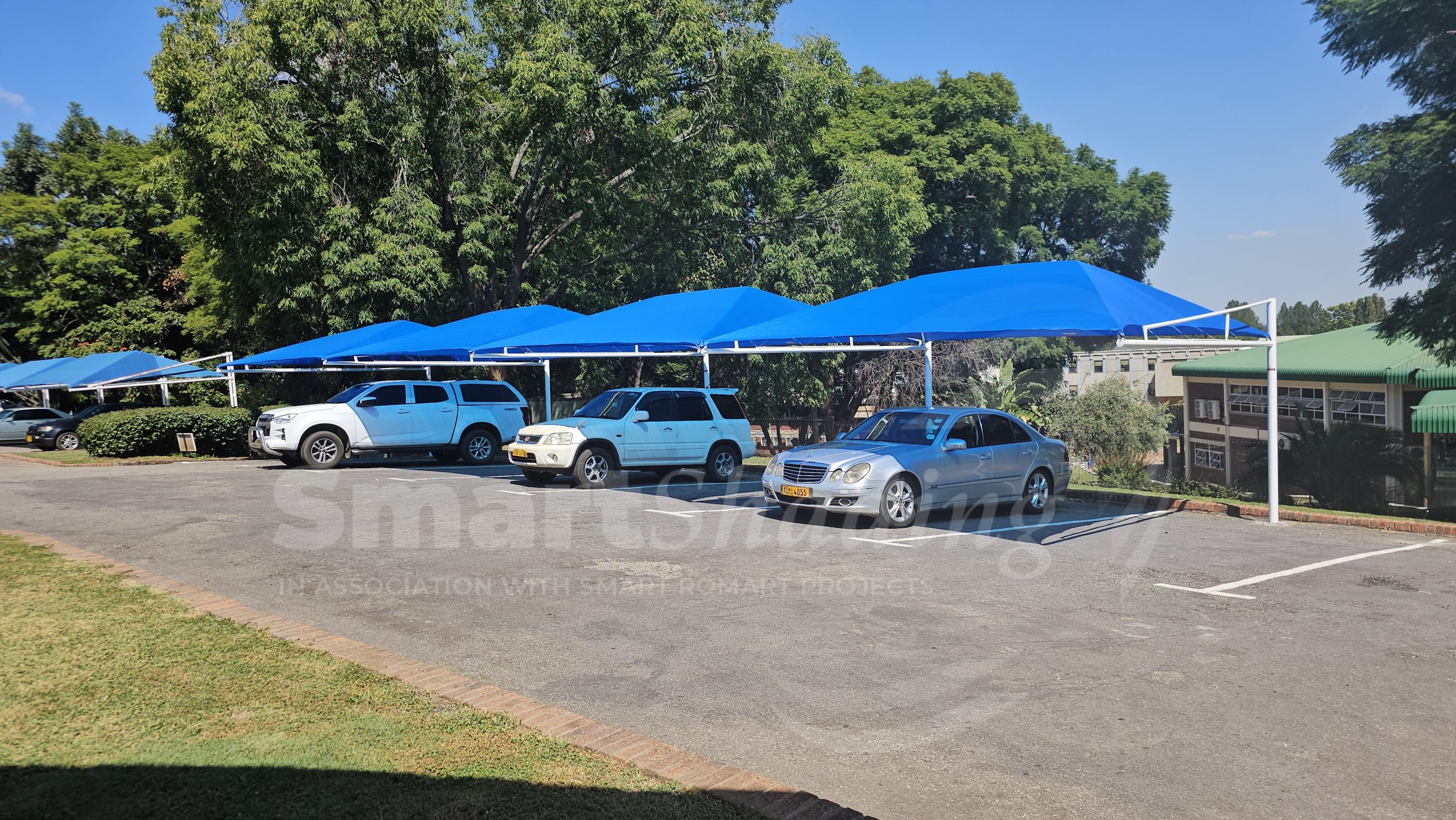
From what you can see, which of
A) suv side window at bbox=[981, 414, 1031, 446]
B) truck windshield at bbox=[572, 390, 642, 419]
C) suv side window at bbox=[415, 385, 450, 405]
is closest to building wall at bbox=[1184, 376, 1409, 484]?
suv side window at bbox=[981, 414, 1031, 446]

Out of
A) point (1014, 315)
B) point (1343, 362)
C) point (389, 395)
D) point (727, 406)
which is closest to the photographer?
point (1014, 315)

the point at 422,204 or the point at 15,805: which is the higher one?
the point at 422,204

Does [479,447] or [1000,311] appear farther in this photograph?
[479,447]

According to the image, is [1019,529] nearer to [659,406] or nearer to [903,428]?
[903,428]

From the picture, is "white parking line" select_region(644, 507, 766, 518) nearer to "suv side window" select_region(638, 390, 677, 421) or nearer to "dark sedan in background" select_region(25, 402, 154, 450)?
"suv side window" select_region(638, 390, 677, 421)

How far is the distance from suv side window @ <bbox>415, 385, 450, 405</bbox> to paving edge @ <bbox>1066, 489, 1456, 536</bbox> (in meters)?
13.5

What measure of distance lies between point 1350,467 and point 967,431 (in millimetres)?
8547

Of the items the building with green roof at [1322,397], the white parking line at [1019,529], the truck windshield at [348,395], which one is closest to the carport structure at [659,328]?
the truck windshield at [348,395]

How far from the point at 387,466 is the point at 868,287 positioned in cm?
1667

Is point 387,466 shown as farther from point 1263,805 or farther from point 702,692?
point 1263,805

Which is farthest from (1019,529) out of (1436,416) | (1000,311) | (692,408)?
(1436,416)

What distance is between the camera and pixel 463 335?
21969 mm

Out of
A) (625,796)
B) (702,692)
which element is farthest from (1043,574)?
(625,796)

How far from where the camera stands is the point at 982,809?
15.0 feet
